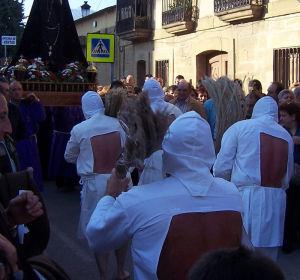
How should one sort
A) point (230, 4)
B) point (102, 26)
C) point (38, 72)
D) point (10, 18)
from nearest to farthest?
point (38, 72) → point (230, 4) → point (102, 26) → point (10, 18)

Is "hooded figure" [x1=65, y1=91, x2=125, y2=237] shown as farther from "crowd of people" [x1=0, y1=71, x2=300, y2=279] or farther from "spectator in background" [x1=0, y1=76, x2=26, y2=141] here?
"spectator in background" [x1=0, y1=76, x2=26, y2=141]

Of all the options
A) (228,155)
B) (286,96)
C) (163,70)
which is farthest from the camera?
(163,70)

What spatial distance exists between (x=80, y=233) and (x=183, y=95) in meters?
3.08

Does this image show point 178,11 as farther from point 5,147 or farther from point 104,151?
point 5,147

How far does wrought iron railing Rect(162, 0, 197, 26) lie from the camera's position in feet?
65.8

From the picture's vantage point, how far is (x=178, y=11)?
20734 millimetres

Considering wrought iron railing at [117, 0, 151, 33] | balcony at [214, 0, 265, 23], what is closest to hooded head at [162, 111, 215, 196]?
balcony at [214, 0, 265, 23]

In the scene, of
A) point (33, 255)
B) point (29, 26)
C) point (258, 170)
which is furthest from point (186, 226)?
point (29, 26)

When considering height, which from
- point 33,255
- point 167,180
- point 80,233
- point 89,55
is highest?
point 89,55

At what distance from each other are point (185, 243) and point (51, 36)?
9475 mm

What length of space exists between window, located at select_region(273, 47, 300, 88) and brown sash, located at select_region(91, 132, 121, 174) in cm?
1000

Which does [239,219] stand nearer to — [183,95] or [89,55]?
[183,95]

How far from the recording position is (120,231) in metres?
2.98

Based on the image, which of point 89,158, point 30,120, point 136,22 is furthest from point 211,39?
point 89,158
